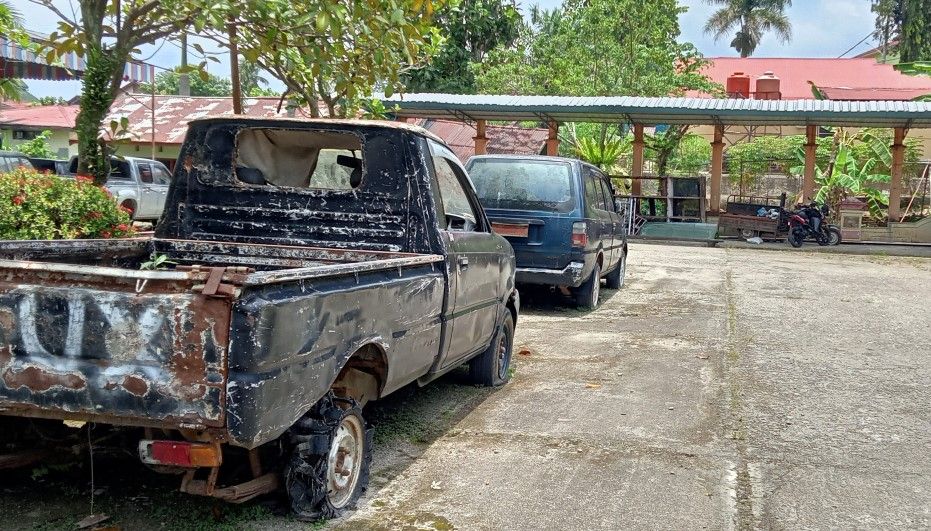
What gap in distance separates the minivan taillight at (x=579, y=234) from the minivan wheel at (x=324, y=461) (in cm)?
618

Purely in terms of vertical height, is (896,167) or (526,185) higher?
(896,167)

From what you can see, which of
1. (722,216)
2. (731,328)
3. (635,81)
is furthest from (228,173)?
(635,81)

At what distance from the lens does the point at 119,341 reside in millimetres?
3471

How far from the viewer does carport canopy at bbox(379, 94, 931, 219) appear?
2356 cm

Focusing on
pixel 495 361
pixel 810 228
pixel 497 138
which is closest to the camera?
pixel 495 361

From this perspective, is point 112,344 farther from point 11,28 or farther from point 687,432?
point 11,28

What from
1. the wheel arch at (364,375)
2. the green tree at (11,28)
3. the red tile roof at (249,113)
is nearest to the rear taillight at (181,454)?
the wheel arch at (364,375)

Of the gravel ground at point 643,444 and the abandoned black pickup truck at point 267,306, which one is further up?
the abandoned black pickup truck at point 267,306

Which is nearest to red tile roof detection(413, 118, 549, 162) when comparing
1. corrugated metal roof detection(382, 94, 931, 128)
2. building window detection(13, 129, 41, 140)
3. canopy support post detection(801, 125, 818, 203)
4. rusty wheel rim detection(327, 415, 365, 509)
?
corrugated metal roof detection(382, 94, 931, 128)

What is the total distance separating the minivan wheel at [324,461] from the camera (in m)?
4.05

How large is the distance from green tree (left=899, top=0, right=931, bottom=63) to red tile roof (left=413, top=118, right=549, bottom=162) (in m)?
20.3

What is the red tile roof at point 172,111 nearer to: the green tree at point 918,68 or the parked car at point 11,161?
the parked car at point 11,161

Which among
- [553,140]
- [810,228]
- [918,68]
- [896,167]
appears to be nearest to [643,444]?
[810,228]

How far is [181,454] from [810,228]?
73.2 feet
